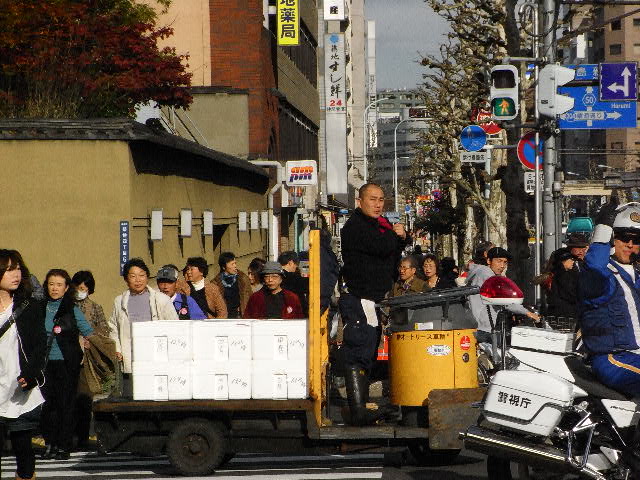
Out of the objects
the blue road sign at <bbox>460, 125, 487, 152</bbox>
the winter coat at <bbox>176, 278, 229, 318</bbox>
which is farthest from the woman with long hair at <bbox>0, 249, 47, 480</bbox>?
the blue road sign at <bbox>460, 125, 487, 152</bbox>

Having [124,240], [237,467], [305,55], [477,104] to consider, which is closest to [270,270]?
[237,467]

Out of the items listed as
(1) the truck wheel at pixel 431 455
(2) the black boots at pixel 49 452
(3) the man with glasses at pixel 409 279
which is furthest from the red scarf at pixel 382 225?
(3) the man with glasses at pixel 409 279

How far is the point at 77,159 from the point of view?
65.4 feet

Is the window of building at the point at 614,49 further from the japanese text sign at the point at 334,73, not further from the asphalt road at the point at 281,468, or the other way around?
the asphalt road at the point at 281,468

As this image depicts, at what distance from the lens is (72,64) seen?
73.5 ft

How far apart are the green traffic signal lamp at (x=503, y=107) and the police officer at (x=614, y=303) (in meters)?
12.5

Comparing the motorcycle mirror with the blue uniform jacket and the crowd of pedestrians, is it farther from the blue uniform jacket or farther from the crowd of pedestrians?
the crowd of pedestrians

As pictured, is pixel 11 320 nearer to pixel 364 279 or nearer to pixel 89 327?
pixel 364 279

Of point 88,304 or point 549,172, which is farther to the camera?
point 549,172

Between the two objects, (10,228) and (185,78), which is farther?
(185,78)

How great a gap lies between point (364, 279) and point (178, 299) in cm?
358

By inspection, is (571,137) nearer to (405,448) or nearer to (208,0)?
(208,0)

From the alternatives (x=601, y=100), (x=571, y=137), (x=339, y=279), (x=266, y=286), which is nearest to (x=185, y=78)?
(x=601, y=100)

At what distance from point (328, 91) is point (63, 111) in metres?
54.9
